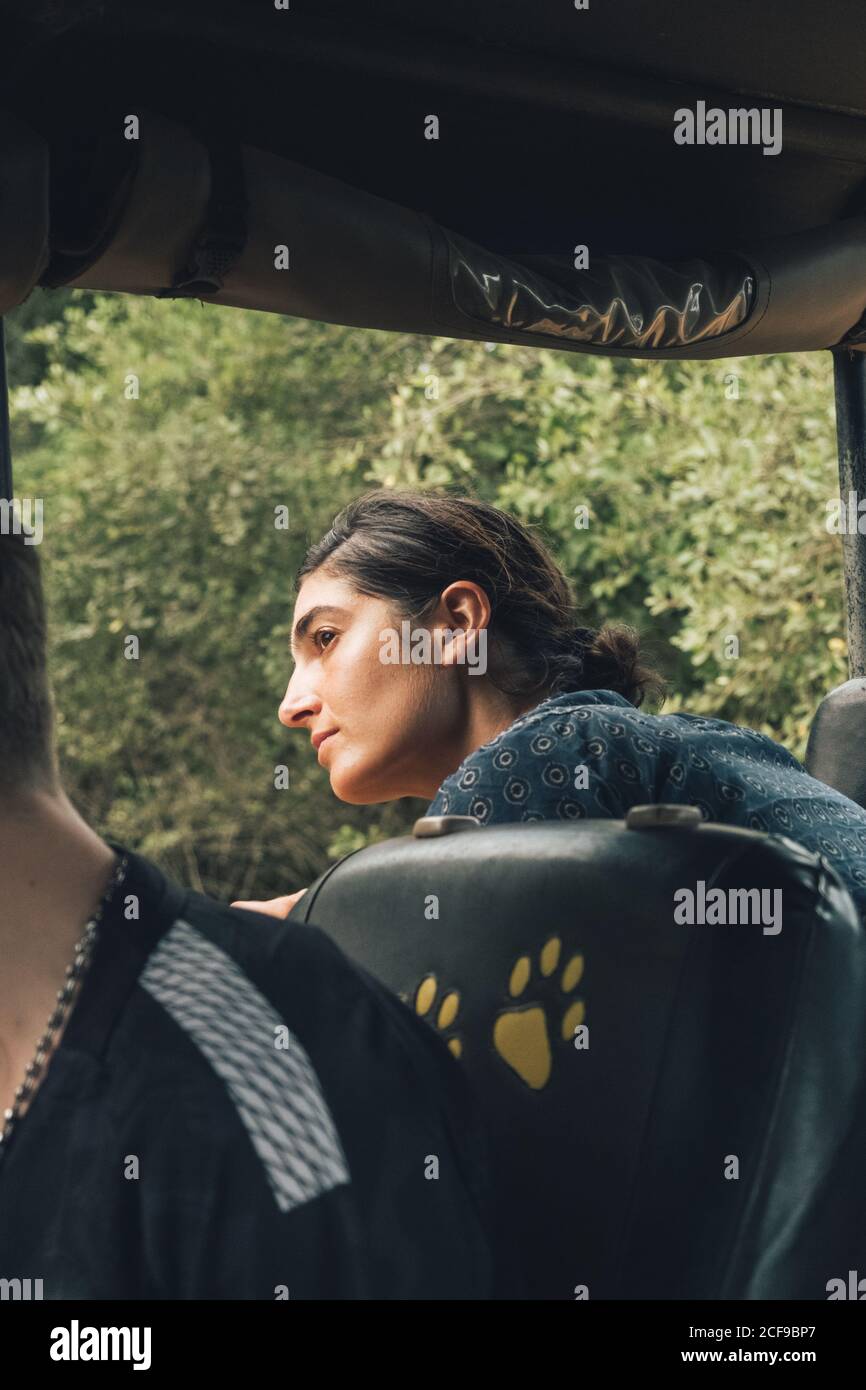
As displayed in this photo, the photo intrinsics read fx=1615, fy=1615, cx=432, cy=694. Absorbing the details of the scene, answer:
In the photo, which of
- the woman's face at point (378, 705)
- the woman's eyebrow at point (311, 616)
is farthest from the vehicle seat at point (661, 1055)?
the woman's eyebrow at point (311, 616)

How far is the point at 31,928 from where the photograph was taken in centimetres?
99

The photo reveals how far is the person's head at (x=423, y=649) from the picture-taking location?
2.11 m

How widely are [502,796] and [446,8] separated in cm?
109

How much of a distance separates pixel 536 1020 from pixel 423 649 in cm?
104

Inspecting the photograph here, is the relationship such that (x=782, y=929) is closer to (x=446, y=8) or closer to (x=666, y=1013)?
(x=666, y=1013)

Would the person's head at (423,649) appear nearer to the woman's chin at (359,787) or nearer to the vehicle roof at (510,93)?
the woman's chin at (359,787)

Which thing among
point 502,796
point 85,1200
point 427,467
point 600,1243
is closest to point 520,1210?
point 600,1243

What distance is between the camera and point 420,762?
2125mm

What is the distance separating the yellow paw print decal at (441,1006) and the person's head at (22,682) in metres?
0.32

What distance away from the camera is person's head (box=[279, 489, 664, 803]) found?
6.91 ft

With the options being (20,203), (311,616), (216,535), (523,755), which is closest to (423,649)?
(311,616)

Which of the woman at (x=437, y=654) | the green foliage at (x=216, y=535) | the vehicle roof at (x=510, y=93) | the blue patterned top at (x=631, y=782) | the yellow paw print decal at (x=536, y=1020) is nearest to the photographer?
the yellow paw print decal at (x=536, y=1020)

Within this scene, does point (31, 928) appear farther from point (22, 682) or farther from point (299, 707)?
point (299, 707)

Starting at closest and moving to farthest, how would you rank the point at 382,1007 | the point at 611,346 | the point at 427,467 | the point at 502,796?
the point at 382,1007 < the point at 502,796 < the point at 611,346 < the point at 427,467
